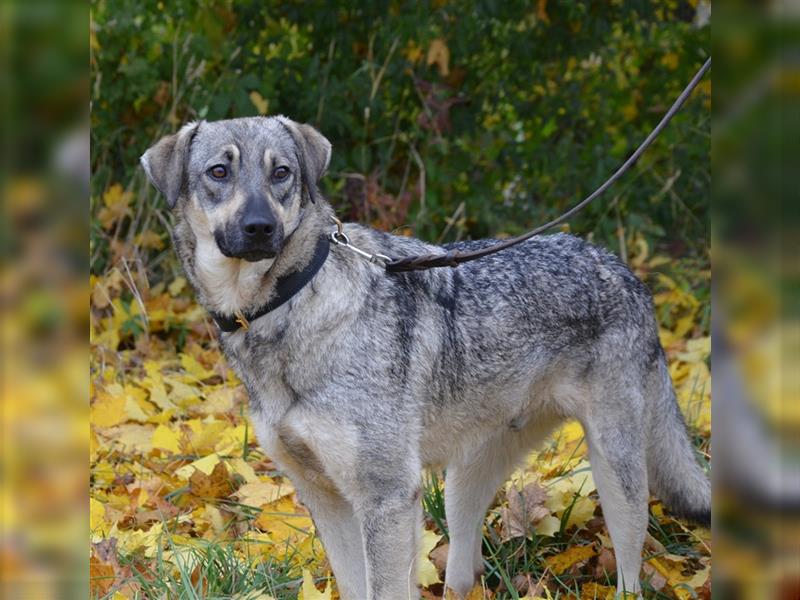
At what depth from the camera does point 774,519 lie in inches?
40.1

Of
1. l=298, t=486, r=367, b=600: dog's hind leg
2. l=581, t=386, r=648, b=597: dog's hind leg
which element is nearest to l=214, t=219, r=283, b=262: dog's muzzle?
l=298, t=486, r=367, b=600: dog's hind leg

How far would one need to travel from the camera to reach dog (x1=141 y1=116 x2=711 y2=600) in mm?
3361

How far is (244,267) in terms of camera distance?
3.45 metres

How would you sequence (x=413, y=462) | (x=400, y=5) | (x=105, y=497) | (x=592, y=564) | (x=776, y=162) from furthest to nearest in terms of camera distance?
(x=400, y=5)
(x=105, y=497)
(x=592, y=564)
(x=413, y=462)
(x=776, y=162)

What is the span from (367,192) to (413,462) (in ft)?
15.0

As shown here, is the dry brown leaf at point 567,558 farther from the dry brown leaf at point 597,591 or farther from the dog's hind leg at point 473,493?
the dog's hind leg at point 473,493

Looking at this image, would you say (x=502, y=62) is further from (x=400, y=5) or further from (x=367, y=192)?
(x=367, y=192)

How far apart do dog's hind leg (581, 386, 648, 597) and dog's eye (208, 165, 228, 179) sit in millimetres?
1661

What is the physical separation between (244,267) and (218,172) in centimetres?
33

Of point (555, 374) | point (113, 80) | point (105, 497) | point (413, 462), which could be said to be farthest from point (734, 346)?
point (113, 80)

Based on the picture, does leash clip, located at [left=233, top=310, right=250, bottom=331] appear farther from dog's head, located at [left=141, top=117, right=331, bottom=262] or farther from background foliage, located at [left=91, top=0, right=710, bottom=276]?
background foliage, located at [left=91, top=0, right=710, bottom=276]

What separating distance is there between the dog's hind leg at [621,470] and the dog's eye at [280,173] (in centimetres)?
149

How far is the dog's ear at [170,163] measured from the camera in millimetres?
3508

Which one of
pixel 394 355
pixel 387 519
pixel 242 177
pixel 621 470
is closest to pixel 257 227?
pixel 242 177
